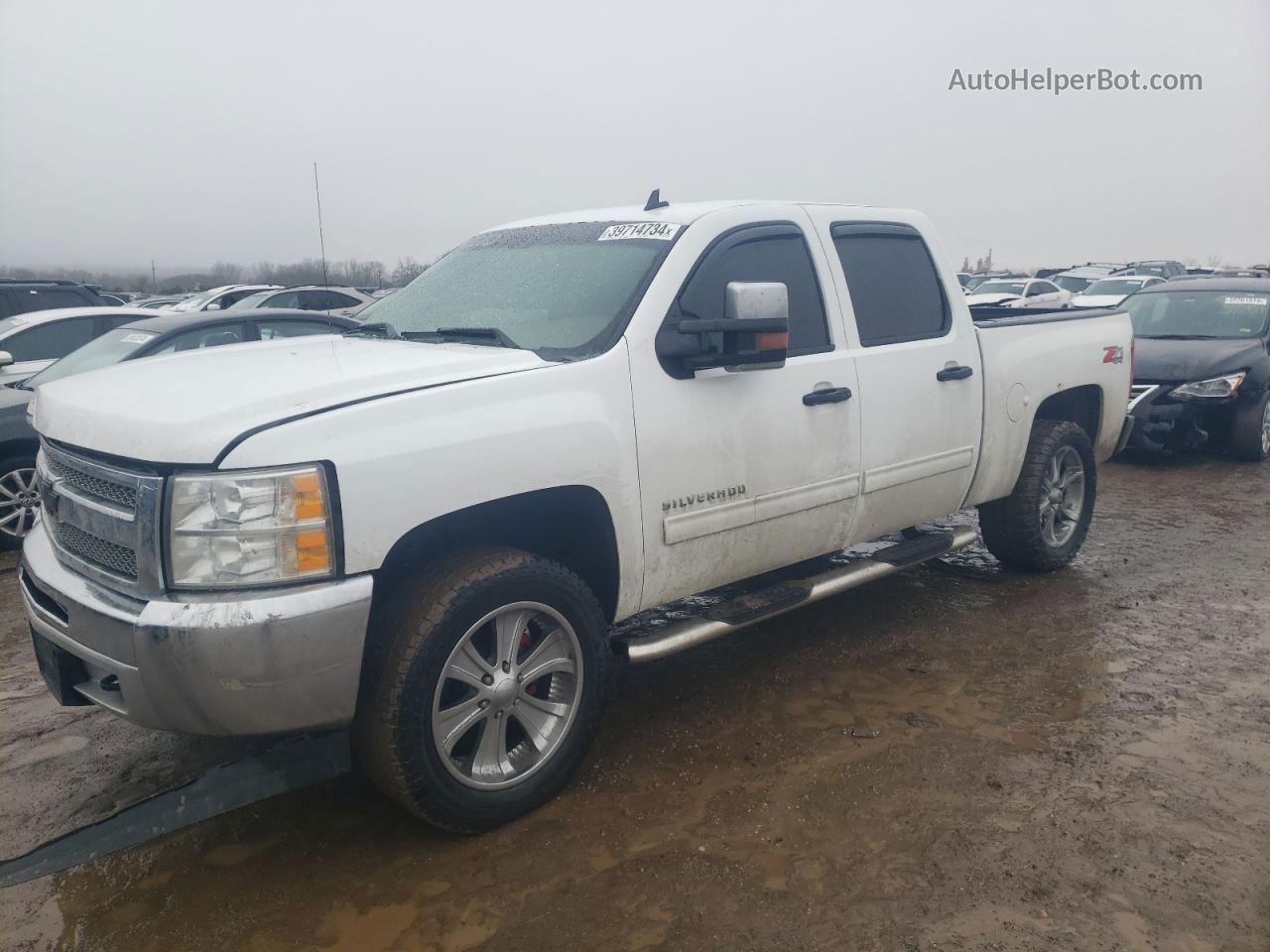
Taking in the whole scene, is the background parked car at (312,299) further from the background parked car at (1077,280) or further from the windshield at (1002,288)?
the background parked car at (1077,280)

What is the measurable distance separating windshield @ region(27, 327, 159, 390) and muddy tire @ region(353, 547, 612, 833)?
15.4 feet

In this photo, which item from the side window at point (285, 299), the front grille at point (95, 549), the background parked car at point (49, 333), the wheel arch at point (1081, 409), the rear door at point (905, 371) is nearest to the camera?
the front grille at point (95, 549)

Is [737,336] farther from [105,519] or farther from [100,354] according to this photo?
[100,354]

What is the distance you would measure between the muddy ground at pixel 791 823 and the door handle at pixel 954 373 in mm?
1260

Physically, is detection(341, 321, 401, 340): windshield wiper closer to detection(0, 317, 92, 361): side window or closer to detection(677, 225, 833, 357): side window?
detection(677, 225, 833, 357): side window

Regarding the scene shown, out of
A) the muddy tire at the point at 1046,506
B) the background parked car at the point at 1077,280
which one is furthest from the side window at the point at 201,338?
the background parked car at the point at 1077,280

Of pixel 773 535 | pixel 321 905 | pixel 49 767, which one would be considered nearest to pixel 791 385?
pixel 773 535

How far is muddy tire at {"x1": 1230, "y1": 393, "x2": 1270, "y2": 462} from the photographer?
892 cm

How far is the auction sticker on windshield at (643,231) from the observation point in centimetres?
370

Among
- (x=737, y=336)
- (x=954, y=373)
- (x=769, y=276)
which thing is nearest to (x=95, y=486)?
(x=737, y=336)

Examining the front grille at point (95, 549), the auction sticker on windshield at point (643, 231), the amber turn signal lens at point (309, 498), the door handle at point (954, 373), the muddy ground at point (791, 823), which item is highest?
the auction sticker on windshield at point (643, 231)

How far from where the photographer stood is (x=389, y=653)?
110 inches

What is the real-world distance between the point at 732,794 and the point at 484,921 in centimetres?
97

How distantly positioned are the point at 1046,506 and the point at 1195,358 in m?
4.74
